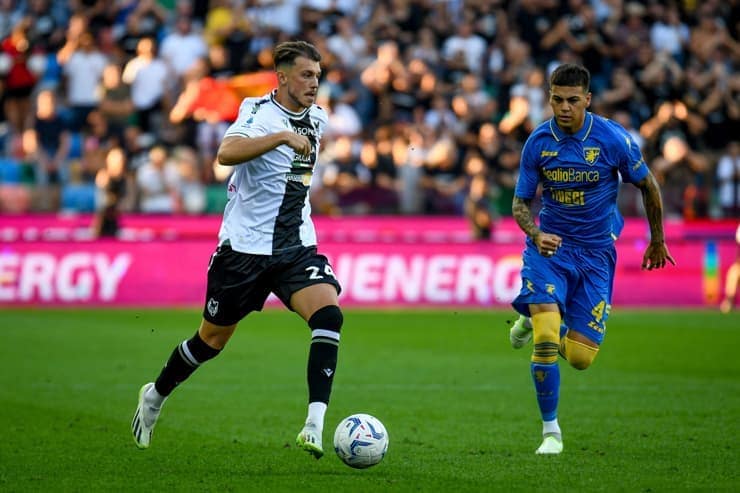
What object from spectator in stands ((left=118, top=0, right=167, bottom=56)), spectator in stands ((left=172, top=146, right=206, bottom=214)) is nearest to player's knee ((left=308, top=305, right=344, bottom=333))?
spectator in stands ((left=172, top=146, right=206, bottom=214))

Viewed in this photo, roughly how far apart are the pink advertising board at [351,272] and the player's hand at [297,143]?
13.5m

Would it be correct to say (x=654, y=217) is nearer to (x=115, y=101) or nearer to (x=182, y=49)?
(x=115, y=101)

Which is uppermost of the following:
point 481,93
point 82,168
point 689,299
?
point 481,93

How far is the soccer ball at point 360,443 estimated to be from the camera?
7645 mm

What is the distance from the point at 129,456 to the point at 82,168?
14245 mm

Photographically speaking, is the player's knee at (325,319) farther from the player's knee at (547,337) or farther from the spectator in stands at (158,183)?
the spectator in stands at (158,183)

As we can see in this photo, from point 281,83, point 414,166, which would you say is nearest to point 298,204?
point 281,83

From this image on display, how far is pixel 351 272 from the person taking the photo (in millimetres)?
21484

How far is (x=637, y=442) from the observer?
896cm

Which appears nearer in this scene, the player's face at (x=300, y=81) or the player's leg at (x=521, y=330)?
the player's face at (x=300, y=81)

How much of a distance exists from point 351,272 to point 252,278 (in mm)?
13345

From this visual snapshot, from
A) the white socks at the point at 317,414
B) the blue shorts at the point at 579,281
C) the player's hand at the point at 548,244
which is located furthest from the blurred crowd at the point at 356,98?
the white socks at the point at 317,414

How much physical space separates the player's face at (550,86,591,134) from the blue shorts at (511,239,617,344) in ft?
2.90

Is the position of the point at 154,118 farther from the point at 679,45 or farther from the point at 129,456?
the point at 129,456
